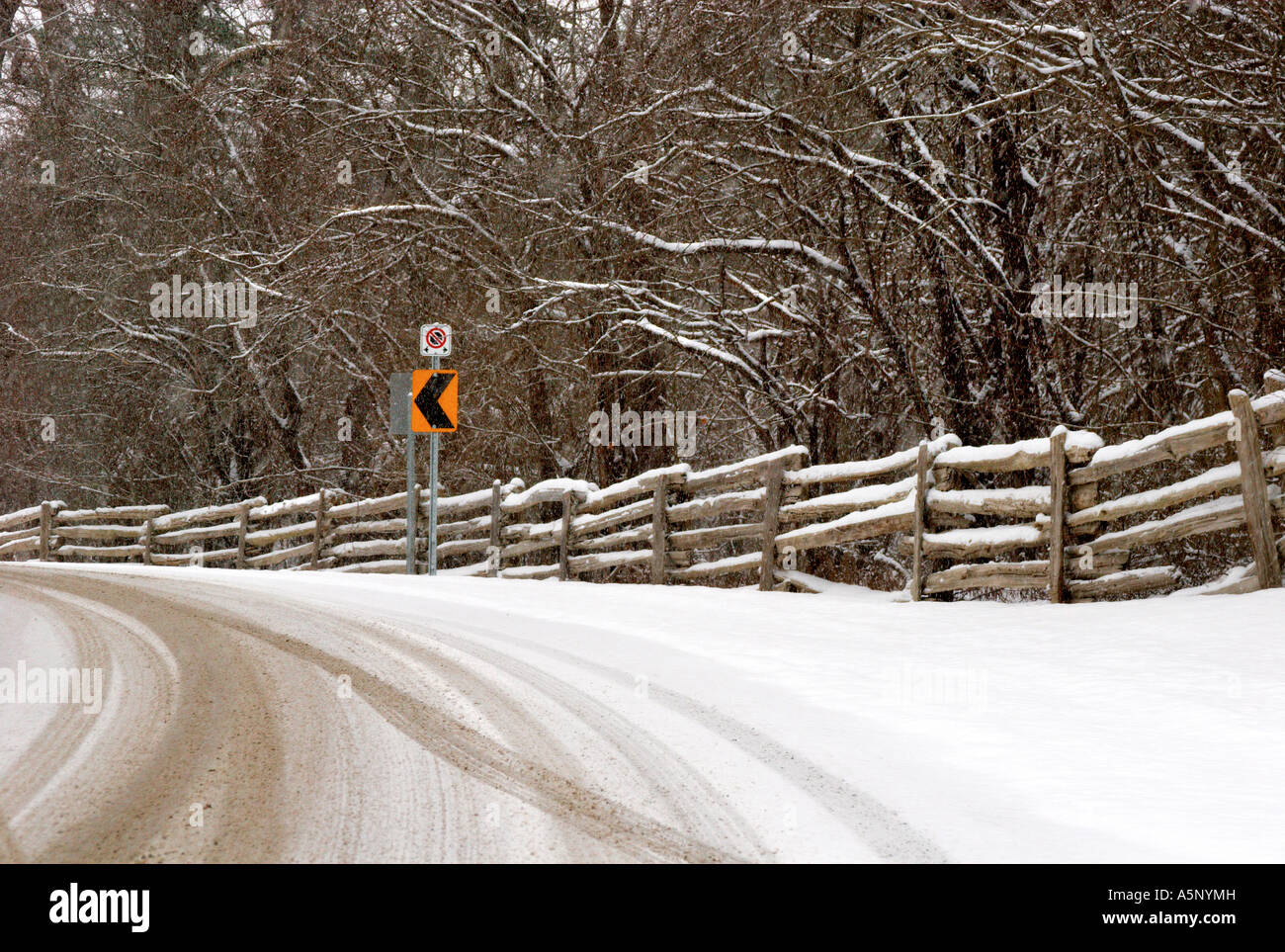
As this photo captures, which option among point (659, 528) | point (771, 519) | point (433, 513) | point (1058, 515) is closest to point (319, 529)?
point (433, 513)

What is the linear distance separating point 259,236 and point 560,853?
66.4 ft

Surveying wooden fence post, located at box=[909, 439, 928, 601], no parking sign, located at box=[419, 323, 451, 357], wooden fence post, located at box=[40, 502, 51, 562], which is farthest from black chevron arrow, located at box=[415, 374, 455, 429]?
wooden fence post, located at box=[40, 502, 51, 562]

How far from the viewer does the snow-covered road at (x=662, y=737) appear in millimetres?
4082

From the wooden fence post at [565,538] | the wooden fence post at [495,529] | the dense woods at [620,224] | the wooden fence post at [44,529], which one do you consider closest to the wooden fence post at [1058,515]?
the dense woods at [620,224]

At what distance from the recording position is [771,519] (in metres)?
11.9

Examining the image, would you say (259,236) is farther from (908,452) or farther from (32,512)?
(908,452)

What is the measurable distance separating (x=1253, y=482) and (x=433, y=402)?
27.9ft

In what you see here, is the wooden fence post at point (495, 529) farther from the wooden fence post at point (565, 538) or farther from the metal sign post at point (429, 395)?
the metal sign post at point (429, 395)

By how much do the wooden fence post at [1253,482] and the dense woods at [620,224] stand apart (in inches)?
89.9

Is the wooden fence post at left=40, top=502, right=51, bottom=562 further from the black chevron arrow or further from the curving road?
the curving road

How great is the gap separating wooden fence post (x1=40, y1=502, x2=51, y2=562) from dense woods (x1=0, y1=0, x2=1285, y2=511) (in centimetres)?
160

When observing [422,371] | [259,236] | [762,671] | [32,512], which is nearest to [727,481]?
[422,371]

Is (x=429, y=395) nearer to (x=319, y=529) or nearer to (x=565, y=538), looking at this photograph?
(x=565, y=538)

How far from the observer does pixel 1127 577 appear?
933 centimetres
